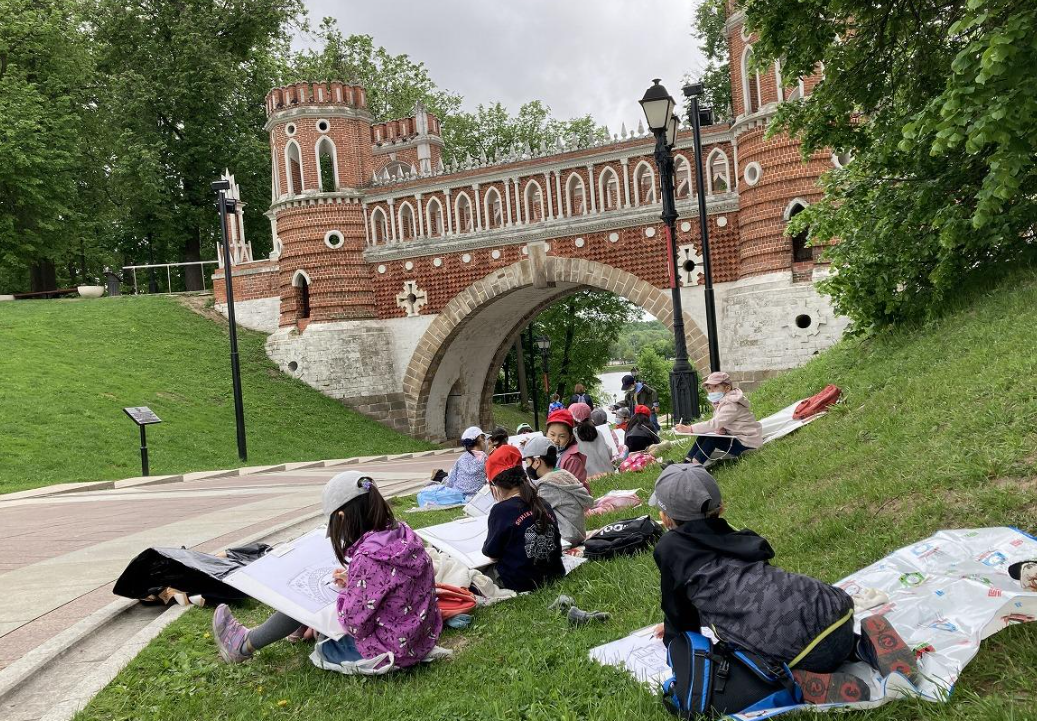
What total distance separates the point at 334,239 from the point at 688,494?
74.3ft

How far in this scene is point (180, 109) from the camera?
33.4 meters

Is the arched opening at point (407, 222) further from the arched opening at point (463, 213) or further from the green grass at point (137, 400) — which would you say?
the green grass at point (137, 400)

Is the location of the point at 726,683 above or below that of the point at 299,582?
below

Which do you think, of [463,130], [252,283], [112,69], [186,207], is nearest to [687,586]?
[252,283]

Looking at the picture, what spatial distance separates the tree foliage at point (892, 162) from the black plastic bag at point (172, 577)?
5.22m

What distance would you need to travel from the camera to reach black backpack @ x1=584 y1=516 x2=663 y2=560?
600cm

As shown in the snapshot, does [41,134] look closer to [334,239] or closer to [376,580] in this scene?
[334,239]

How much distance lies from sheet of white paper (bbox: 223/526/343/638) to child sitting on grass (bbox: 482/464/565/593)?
1.07m

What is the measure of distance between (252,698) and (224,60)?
33.7 metres

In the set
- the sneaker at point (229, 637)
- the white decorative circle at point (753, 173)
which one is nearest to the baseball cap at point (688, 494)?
the sneaker at point (229, 637)

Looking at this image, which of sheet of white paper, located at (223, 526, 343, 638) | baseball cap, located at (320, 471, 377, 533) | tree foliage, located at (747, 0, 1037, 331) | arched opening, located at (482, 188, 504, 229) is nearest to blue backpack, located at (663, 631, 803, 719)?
baseball cap, located at (320, 471, 377, 533)

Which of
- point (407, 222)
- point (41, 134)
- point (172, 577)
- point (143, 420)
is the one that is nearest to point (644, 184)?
point (407, 222)

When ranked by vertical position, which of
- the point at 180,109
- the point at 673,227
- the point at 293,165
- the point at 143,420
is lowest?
the point at 143,420

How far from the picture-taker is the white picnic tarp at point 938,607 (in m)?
3.23
